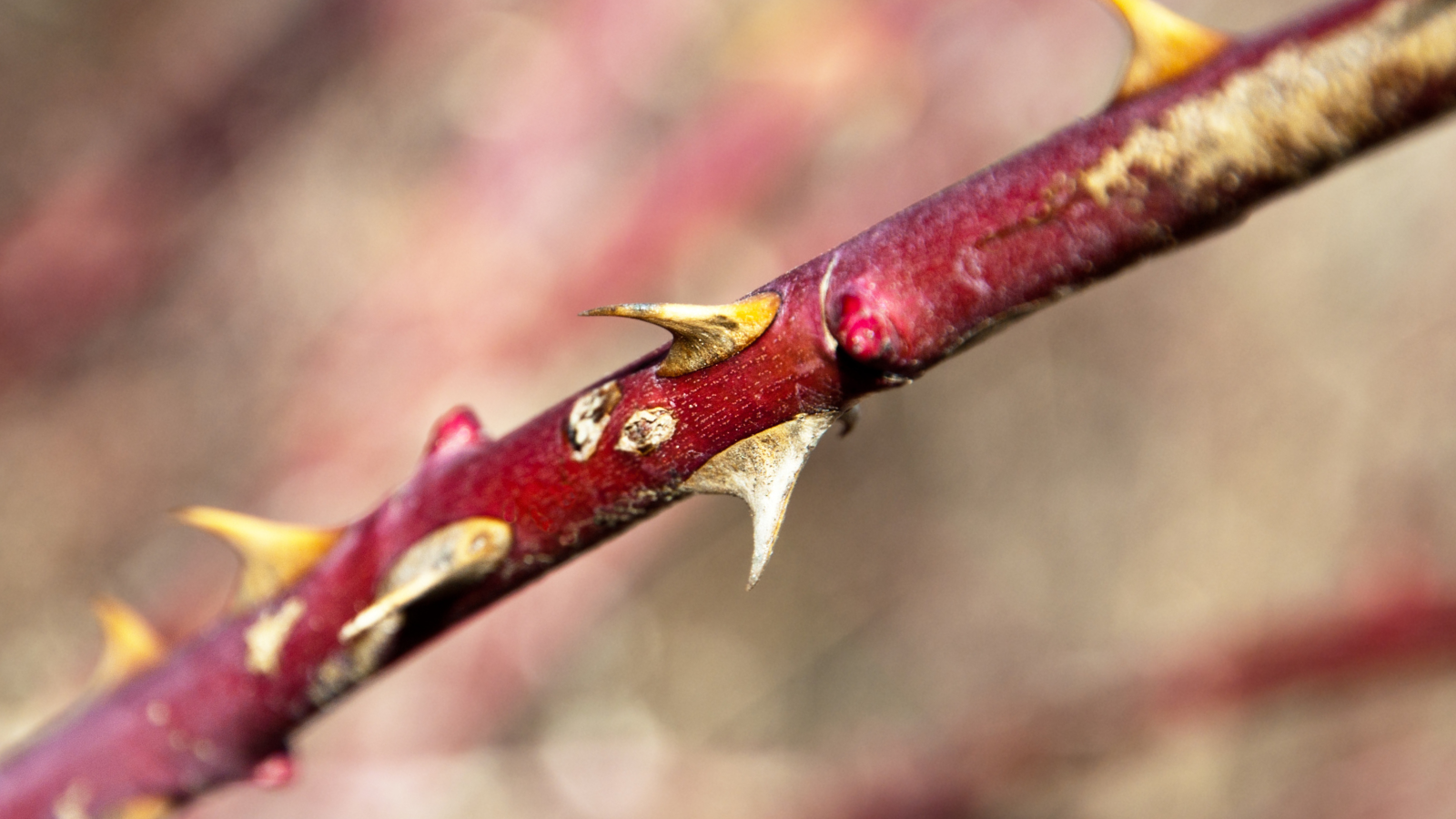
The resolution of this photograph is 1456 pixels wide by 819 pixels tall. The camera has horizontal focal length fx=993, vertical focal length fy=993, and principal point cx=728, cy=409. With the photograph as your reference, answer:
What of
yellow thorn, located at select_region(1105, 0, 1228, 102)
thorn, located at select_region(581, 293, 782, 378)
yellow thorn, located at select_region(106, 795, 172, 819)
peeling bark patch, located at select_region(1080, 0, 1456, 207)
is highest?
yellow thorn, located at select_region(1105, 0, 1228, 102)

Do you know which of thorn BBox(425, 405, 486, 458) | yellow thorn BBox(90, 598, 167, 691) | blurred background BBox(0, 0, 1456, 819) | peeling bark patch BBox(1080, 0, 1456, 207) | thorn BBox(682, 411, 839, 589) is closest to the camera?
peeling bark patch BBox(1080, 0, 1456, 207)

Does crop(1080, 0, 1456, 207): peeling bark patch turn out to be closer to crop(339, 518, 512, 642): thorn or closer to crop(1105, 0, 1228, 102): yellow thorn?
crop(1105, 0, 1228, 102): yellow thorn

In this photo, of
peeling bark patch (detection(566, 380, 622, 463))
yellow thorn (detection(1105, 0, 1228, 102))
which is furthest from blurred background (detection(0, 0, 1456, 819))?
yellow thorn (detection(1105, 0, 1228, 102))

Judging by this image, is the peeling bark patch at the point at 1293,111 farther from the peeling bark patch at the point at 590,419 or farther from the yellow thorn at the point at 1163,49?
the peeling bark patch at the point at 590,419

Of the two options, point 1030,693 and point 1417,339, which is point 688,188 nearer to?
point 1030,693

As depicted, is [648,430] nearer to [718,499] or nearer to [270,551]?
[270,551]

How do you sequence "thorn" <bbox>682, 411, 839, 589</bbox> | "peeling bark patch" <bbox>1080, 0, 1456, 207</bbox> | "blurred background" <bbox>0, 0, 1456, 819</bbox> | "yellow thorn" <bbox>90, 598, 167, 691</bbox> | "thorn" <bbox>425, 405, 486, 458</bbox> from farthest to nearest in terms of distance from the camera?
"blurred background" <bbox>0, 0, 1456, 819</bbox> < "yellow thorn" <bbox>90, 598, 167, 691</bbox> < "thorn" <bbox>425, 405, 486, 458</bbox> < "thorn" <bbox>682, 411, 839, 589</bbox> < "peeling bark patch" <bbox>1080, 0, 1456, 207</bbox>

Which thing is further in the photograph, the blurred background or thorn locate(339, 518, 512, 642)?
the blurred background

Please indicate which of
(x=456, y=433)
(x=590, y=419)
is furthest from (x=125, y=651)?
(x=590, y=419)
